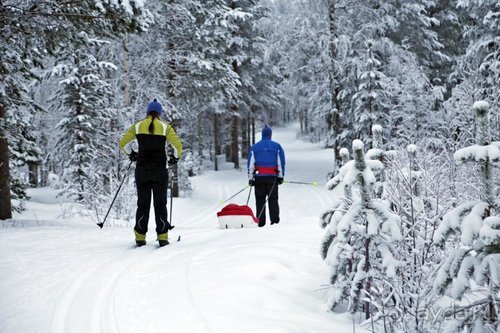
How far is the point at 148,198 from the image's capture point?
6516 mm

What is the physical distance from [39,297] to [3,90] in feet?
23.5

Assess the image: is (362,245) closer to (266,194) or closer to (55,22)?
(266,194)

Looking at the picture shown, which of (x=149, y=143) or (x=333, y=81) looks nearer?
(x=149, y=143)

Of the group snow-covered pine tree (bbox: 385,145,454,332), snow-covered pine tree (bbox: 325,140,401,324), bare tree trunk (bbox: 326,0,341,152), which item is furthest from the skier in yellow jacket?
bare tree trunk (bbox: 326,0,341,152)

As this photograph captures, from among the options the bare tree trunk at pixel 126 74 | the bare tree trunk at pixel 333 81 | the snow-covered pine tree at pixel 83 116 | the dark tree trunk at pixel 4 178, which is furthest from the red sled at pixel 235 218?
the bare tree trunk at pixel 333 81

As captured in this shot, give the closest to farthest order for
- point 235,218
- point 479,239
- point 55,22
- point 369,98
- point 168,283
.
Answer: point 479,239
point 168,283
point 55,22
point 235,218
point 369,98

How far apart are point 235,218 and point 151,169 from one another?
2523mm

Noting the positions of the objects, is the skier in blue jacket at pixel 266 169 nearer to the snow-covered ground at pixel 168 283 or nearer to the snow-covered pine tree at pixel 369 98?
the snow-covered ground at pixel 168 283

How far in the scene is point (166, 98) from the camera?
53.1ft

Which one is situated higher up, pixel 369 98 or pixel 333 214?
pixel 369 98

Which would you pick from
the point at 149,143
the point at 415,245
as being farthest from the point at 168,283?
the point at 149,143

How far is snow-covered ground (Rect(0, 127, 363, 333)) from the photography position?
3334 mm

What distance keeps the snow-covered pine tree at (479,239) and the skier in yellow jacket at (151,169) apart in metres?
4.58

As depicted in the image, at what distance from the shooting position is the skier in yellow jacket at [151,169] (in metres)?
6.35
